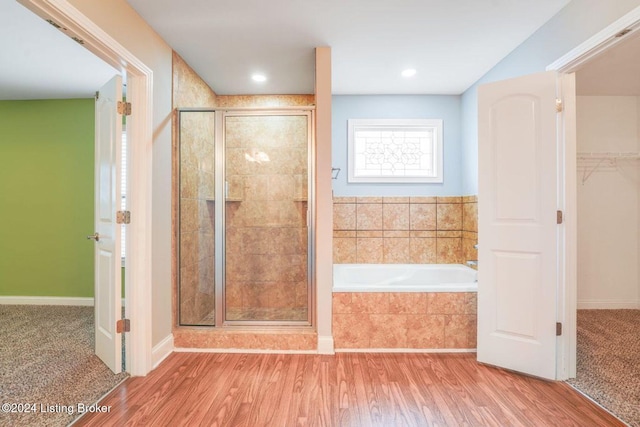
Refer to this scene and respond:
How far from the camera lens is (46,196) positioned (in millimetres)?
3689

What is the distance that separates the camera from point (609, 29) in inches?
67.0

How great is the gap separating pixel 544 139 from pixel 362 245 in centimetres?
195

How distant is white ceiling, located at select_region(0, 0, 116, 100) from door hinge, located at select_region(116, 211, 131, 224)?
1432mm

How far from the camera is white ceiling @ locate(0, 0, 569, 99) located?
6.77ft

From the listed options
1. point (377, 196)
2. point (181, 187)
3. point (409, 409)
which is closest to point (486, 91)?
point (377, 196)

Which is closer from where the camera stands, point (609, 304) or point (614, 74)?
point (614, 74)

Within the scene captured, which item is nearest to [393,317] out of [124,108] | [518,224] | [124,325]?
[518,224]

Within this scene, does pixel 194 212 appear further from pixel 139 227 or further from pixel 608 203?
pixel 608 203

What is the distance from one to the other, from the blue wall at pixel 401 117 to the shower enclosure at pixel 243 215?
3.35ft

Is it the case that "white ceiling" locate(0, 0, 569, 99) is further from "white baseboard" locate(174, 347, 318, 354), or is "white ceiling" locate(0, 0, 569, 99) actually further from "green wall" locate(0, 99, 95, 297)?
"white baseboard" locate(174, 347, 318, 354)

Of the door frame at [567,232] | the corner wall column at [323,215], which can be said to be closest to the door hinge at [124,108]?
the corner wall column at [323,215]

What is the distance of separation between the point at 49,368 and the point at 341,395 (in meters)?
2.02

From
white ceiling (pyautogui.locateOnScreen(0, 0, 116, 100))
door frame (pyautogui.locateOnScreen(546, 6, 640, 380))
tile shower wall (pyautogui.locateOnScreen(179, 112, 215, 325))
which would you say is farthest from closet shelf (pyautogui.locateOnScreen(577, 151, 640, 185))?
white ceiling (pyautogui.locateOnScreen(0, 0, 116, 100))

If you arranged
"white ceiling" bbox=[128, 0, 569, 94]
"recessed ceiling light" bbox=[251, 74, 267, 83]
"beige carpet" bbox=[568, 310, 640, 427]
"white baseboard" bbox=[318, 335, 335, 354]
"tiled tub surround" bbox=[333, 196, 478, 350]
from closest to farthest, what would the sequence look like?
"beige carpet" bbox=[568, 310, 640, 427] → "white ceiling" bbox=[128, 0, 569, 94] → "white baseboard" bbox=[318, 335, 335, 354] → "recessed ceiling light" bbox=[251, 74, 267, 83] → "tiled tub surround" bbox=[333, 196, 478, 350]
